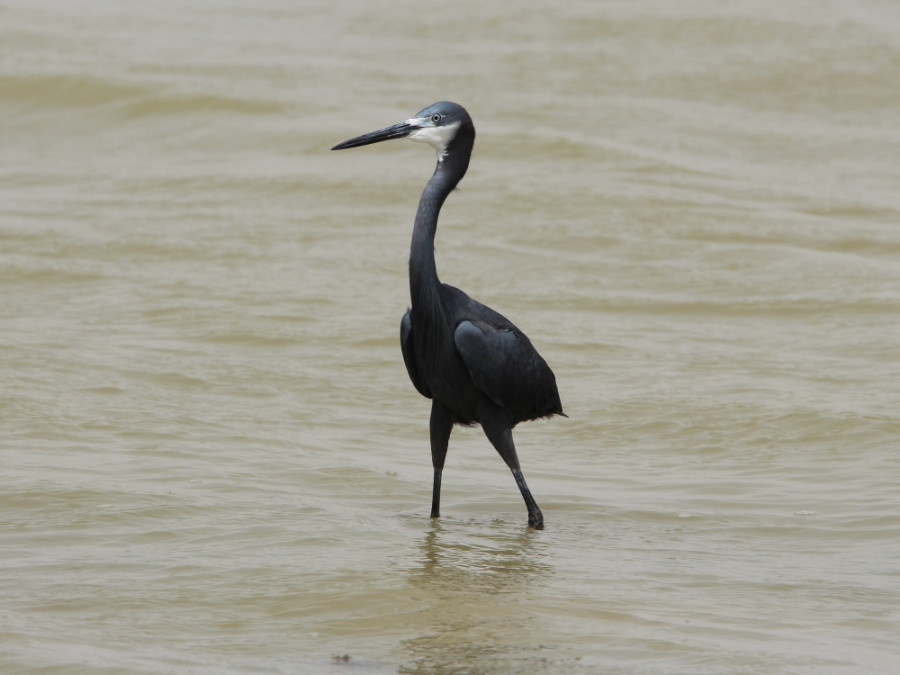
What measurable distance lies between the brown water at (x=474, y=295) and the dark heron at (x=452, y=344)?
1.55 feet

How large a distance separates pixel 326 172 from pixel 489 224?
2.01m

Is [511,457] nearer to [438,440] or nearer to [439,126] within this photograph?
[438,440]

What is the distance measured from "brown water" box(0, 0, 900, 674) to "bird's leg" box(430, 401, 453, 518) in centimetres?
15

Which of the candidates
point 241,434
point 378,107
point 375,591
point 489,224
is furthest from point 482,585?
point 378,107

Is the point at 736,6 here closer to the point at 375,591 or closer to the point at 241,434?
the point at 241,434

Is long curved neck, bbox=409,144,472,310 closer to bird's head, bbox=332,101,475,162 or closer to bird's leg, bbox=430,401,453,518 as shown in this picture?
bird's head, bbox=332,101,475,162

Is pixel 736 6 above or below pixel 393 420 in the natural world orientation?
above

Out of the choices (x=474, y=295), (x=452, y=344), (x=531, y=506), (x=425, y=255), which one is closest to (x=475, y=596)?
(x=531, y=506)

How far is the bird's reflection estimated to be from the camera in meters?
4.54

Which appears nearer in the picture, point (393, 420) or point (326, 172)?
point (393, 420)

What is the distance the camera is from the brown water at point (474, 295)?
4.98 meters

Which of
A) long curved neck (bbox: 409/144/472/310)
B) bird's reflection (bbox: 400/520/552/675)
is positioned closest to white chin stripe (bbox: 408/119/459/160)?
long curved neck (bbox: 409/144/472/310)

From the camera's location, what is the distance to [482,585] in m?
5.32

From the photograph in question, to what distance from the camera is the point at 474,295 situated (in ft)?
35.3
